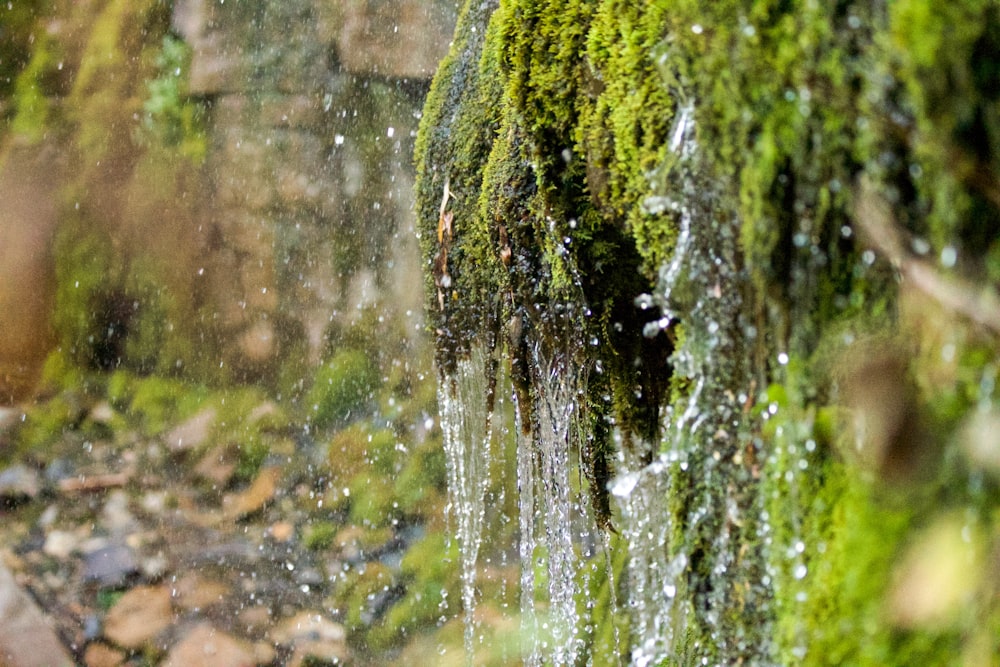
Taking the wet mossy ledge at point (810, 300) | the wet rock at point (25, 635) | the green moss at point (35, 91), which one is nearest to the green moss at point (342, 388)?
the wet rock at point (25, 635)

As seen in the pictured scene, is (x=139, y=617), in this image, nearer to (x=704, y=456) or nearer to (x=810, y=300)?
(x=704, y=456)

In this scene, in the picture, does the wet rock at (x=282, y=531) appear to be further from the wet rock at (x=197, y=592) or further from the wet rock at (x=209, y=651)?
the wet rock at (x=209, y=651)

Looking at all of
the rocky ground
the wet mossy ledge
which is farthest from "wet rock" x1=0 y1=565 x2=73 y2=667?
the wet mossy ledge

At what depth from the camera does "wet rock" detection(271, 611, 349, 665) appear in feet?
12.7

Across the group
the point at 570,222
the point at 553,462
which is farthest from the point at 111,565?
the point at 570,222

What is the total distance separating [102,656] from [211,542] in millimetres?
670

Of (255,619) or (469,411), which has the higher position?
(469,411)

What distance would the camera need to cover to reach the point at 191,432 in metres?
4.29

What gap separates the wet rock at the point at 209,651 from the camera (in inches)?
149

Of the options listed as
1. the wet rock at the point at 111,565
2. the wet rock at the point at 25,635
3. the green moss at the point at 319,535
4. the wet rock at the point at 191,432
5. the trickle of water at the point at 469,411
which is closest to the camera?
the trickle of water at the point at 469,411

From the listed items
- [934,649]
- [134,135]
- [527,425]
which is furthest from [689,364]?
[134,135]

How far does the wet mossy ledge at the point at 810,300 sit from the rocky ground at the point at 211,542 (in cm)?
288

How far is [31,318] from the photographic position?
435cm

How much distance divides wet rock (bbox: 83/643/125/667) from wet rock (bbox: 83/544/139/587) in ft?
0.95
